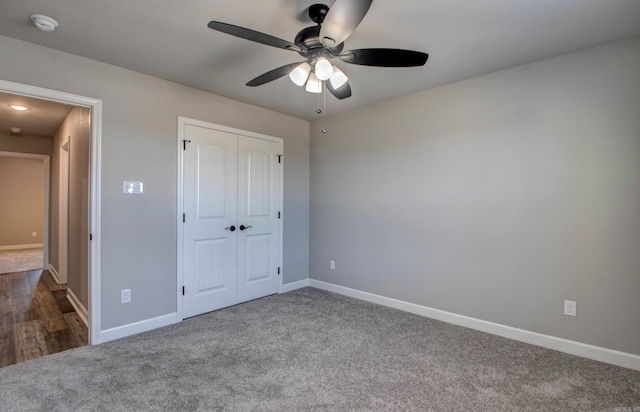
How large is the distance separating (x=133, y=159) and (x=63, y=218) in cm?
283

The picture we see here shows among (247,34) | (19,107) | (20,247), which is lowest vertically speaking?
(20,247)

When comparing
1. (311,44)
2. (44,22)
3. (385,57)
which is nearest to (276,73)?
(311,44)

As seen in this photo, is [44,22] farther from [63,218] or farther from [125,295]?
[63,218]

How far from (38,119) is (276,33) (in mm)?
4303

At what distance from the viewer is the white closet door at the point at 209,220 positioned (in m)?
3.37

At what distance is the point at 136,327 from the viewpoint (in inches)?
117

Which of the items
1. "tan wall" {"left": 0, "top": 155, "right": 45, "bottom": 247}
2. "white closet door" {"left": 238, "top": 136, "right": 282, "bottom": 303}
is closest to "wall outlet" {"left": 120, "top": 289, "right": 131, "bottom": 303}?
"white closet door" {"left": 238, "top": 136, "right": 282, "bottom": 303}

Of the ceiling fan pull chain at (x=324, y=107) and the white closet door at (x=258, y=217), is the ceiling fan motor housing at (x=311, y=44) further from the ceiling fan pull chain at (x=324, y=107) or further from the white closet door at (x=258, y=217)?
the white closet door at (x=258, y=217)

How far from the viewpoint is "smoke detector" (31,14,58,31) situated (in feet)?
6.82

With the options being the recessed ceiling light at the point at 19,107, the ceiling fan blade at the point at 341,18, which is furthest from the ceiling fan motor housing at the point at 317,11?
the recessed ceiling light at the point at 19,107

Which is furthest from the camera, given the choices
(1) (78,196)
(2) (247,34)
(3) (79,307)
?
(1) (78,196)

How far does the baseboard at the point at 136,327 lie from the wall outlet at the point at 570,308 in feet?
11.8

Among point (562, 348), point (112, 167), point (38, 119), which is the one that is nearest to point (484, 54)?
point (562, 348)

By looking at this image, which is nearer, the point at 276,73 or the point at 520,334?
the point at 276,73
